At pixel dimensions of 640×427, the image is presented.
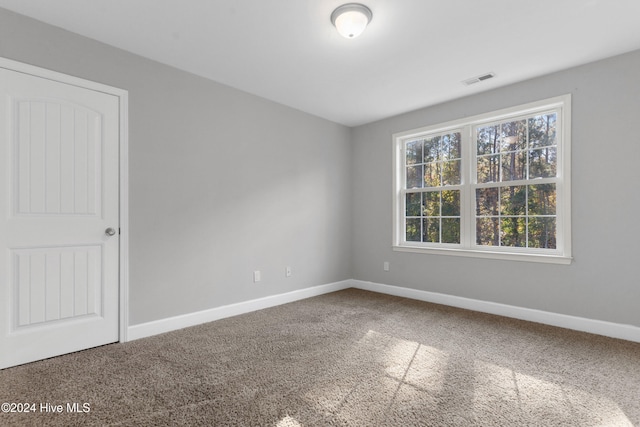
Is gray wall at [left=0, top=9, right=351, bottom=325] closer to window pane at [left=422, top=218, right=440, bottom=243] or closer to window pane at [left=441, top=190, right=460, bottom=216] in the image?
window pane at [left=422, top=218, right=440, bottom=243]

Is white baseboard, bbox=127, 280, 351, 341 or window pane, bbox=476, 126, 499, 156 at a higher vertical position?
window pane, bbox=476, 126, 499, 156

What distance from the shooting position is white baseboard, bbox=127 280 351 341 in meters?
2.84

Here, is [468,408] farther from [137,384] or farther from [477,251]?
[477,251]

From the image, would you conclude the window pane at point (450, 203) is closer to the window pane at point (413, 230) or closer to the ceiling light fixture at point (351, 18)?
the window pane at point (413, 230)

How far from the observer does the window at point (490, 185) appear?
10.6ft

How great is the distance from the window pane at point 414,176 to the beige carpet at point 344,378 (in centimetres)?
193

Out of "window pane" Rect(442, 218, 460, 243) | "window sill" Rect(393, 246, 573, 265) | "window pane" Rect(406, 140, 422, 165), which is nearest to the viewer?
"window sill" Rect(393, 246, 573, 265)

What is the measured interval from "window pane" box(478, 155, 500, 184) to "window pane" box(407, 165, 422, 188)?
77cm

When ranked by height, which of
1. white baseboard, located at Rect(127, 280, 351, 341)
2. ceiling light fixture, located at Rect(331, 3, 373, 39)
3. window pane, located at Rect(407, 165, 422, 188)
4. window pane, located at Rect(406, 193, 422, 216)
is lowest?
white baseboard, located at Rect(127, 280, 351, 341)

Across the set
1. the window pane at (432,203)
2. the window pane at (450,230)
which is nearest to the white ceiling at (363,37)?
the window pane at (432,203)

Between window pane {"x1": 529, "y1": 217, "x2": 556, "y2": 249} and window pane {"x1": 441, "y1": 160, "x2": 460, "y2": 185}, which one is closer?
window pane {"x1": 529, "y1": 217, "x2": 556, "y2": 249}

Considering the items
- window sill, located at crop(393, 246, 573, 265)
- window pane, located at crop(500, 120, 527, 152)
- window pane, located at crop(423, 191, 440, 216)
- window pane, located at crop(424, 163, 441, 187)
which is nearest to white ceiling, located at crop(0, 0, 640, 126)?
window pane, located at crop(500, 120, 527, 152)

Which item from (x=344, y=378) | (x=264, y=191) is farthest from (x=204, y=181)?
(x=344, y=378)

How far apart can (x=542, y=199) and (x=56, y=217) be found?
4359 mm
